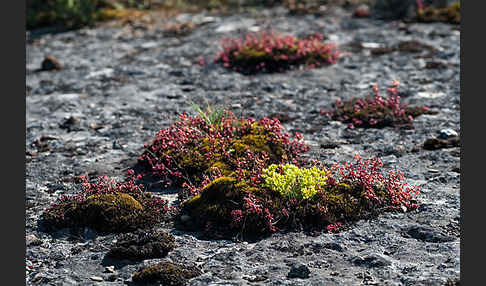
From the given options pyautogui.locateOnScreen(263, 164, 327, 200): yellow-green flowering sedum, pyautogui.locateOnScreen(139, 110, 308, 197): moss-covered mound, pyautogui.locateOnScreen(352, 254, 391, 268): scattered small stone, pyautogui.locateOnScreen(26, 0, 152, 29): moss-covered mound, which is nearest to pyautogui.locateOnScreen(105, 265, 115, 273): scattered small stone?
pyautogui.locateOnScreen(139, 110, 308, 197): moss-covered mound

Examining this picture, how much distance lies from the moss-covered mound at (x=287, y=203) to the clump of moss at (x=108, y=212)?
0.41 meters

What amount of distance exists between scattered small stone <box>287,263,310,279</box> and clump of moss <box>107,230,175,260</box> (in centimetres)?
146

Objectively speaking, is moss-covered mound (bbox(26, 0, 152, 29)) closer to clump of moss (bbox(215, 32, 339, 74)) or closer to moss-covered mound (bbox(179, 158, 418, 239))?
clump of moss (bbox(215, 32, 339, 74))

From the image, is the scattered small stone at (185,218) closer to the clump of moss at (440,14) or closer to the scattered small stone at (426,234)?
the scattered small stone at (426,234)

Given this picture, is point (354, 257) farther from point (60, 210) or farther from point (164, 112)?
point (164, 112)

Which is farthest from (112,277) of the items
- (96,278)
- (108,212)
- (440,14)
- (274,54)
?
(440,14)

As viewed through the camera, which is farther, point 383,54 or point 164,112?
point 383,54

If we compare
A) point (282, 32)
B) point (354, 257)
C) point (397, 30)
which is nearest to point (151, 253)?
point (354, 257)

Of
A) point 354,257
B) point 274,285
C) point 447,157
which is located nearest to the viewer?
point 274,285

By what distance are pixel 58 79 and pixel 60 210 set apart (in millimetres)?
7162

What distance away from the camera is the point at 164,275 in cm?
653

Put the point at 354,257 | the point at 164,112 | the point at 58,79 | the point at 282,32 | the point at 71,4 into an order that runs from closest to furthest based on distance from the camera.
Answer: the point at 354,257
the point at 164,112
the point at 58,79
the point at 282,32
the point at 71,4

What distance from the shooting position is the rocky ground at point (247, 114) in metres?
6.89

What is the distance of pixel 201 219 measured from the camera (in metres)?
7.84
